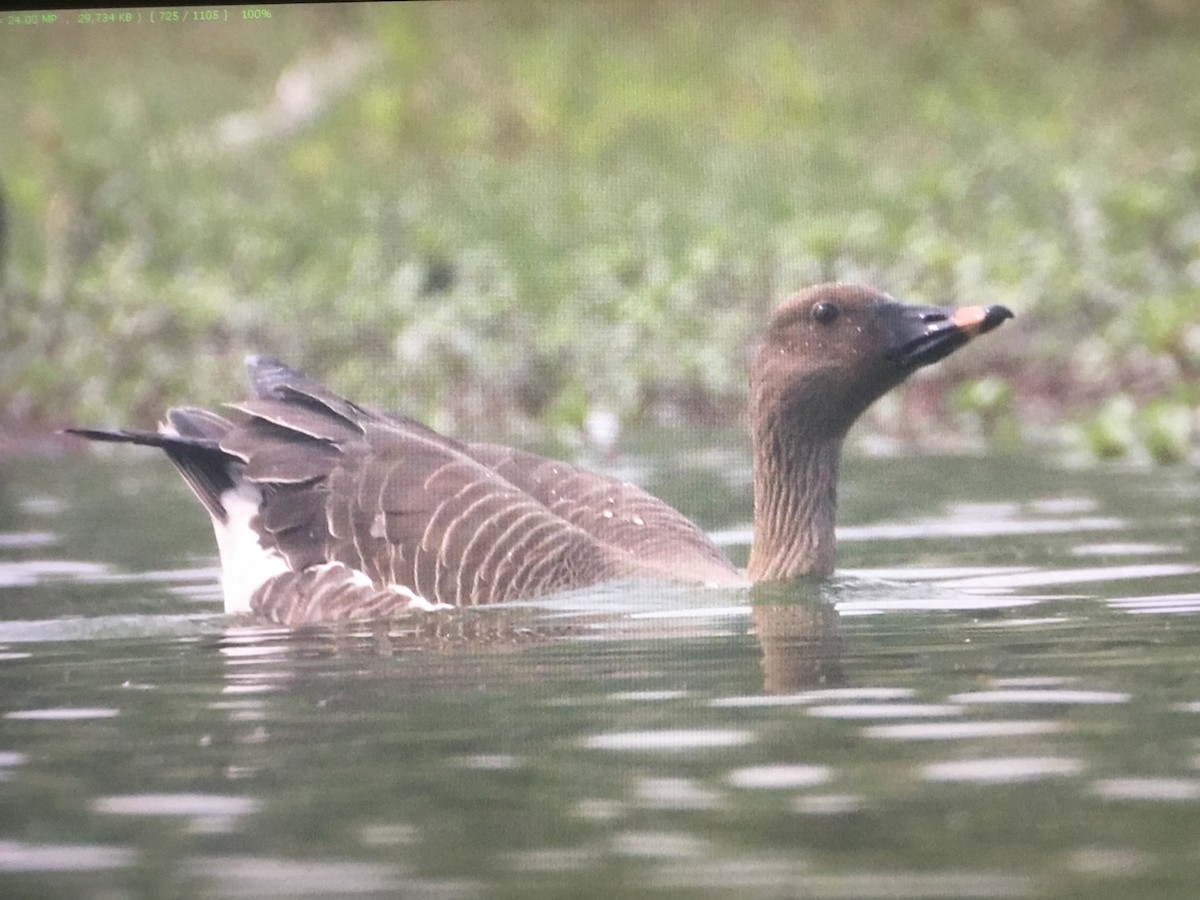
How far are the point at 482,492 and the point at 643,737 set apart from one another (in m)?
1.10

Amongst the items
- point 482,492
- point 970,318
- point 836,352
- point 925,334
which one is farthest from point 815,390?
point 482,492

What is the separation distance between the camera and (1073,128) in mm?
6422

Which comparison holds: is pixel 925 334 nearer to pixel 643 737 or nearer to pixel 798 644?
pixel 798 644

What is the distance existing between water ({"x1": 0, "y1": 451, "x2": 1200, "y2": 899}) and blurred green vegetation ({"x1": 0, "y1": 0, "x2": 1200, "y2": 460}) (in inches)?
29.3

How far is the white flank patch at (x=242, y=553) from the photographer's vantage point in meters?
4.80

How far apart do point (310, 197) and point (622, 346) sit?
92 centimetres

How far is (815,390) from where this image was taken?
4.82 metres

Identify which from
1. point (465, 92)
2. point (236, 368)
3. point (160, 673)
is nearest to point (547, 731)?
point (160, 673)

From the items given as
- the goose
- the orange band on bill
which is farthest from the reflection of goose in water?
the orange band on bill

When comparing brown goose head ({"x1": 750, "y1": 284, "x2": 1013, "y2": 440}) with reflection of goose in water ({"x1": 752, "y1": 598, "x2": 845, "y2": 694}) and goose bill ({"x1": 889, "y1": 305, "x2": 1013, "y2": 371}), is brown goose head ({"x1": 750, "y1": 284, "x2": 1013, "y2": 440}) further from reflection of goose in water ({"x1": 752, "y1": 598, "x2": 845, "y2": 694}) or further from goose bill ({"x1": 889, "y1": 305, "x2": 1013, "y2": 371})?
reflection of goose in water ({"x1": 752, "y1": 598, "x2": 845, "y2": 694})

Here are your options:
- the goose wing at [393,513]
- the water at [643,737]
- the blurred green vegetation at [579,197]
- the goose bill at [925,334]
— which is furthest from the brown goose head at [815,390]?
the blurred green vegetation at [579,197]

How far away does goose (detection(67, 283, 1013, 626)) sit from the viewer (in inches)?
182

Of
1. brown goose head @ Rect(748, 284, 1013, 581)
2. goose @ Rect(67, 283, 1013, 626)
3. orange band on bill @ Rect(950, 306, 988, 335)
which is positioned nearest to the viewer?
Result: orange band on bill @ Rect(950, 306, 988, 335)

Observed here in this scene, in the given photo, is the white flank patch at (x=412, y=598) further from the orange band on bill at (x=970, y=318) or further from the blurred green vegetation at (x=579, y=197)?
the orange band on bill at (x=970, y=318)
